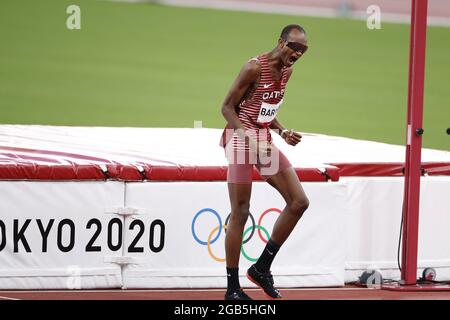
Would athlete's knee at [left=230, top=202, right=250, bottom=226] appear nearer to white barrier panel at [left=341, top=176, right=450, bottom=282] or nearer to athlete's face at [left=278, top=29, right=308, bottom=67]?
athlete's face at [left=278, top=29, right=308, bottom=67]

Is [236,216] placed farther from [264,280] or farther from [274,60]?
[274,60]

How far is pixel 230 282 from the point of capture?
5078 millimetres

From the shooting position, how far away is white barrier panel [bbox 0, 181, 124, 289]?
5566mm

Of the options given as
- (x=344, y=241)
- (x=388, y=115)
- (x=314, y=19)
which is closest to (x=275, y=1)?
(x=314, y=19)

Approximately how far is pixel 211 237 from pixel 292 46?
154 cm

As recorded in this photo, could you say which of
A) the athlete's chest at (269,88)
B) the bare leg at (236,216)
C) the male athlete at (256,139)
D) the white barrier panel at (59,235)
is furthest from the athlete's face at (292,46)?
the white barrier panel at (59,235)

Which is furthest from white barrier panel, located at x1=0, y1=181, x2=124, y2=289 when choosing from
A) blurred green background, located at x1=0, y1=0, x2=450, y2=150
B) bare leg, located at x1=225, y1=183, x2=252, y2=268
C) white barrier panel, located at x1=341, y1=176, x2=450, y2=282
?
blurred green background, located at x1=0, y1=0, x2=450, y2=150

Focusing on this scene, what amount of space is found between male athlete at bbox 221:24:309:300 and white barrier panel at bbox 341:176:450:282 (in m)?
1.27

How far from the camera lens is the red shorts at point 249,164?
4.99m

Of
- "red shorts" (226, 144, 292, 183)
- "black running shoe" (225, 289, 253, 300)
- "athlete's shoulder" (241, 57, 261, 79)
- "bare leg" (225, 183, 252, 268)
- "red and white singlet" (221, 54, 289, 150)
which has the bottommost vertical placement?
"black running shoe" (225, 289, 253, 300)

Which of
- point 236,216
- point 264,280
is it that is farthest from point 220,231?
point 236,216

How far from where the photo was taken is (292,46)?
16.4 ft
